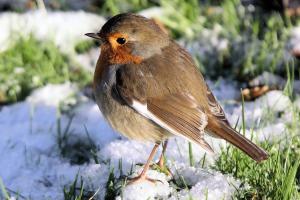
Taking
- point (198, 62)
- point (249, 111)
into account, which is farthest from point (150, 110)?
point (198, 62)

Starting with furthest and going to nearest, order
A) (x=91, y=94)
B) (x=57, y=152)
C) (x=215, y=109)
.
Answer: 1. (x=91, y=94)
2. (x=57, y=152)
3. (x=215, y=109)

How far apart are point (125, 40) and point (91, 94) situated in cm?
133

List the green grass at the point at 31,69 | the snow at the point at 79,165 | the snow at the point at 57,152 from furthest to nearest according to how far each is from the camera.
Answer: the green grass at the point at 31,69
the snow at the point at 57,152
the snow at the point at 79,165

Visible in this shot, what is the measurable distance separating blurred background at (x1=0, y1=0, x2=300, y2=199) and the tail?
0.11 metres

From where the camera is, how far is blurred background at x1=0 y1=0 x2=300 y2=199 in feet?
12.2

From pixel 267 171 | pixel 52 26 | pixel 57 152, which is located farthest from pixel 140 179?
pixel 52 26

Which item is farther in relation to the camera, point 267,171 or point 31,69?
point 31,69

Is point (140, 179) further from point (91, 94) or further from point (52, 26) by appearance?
point (52, 26)

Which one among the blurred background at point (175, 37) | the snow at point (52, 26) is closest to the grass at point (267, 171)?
the blurred background at point (175, 37)

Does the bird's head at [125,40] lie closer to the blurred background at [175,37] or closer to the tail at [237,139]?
the tail at [237,139]

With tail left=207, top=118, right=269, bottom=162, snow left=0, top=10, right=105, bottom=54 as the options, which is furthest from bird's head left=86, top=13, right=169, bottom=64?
snow left=0, top=10, right=105, bottom=54

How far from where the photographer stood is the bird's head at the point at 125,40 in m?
3.85

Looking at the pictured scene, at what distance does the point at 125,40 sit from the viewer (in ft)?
12.7

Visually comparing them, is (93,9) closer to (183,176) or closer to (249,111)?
(249,111)
